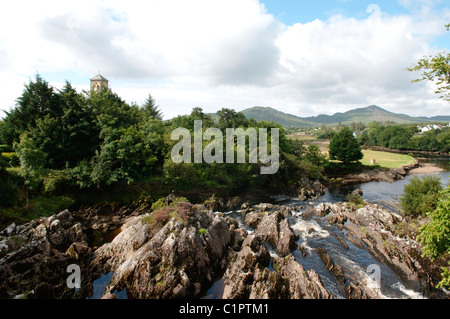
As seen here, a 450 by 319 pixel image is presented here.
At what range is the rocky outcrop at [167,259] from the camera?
1554 cm

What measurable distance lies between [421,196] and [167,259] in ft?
99.8

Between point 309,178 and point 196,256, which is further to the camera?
point 309,178

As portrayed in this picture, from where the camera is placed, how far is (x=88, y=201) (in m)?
30.4

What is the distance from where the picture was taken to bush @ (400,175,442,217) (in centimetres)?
2560

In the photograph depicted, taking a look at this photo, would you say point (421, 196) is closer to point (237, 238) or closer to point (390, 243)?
point (390, 243)

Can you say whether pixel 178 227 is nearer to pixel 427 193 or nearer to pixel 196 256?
pixel 196 256

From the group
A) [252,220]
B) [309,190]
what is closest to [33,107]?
[252,220]

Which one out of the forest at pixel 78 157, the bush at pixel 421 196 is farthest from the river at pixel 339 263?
the forest at pixel 78 157

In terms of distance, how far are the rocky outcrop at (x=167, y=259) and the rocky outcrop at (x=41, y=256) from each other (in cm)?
227

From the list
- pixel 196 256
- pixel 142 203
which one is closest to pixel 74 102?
pixel 142 203

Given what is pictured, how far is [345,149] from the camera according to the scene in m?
65.1
